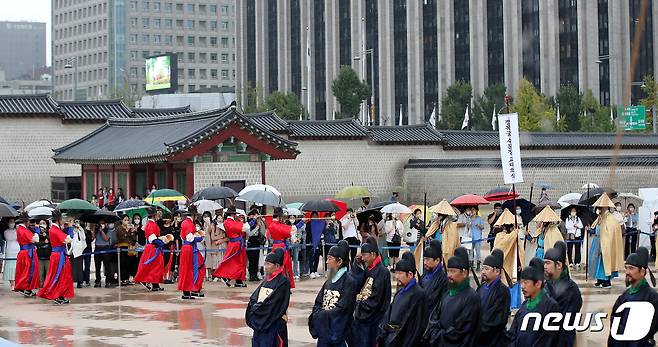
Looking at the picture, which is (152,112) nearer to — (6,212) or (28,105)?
(28,105)

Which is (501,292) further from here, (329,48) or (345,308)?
(329,48)

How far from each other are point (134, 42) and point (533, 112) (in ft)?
260

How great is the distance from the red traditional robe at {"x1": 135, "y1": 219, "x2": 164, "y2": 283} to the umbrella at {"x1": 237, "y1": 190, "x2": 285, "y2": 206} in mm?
3408

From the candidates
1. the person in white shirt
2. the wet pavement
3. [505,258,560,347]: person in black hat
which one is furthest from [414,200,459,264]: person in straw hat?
[505,258,560,347]: person in black hat

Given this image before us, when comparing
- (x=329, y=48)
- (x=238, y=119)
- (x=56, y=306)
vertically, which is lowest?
(x=56, y=306)

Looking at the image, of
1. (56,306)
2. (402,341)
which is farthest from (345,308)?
(56,306)

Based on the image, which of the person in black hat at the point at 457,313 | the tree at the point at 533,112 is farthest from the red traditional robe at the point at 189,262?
the tree at the point at 533,112

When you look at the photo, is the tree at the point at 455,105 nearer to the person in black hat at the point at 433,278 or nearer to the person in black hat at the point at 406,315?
the person in black hat at the point at 433,278

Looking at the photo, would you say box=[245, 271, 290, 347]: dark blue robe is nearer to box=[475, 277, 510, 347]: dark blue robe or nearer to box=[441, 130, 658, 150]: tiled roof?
box=[475, 277, 510, 347]: dark blue robe

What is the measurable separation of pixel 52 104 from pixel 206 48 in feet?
314

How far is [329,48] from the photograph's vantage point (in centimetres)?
9969

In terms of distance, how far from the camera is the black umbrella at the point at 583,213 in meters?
23.2

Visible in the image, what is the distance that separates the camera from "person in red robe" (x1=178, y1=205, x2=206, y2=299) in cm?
1983

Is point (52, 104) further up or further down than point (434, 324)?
further up
